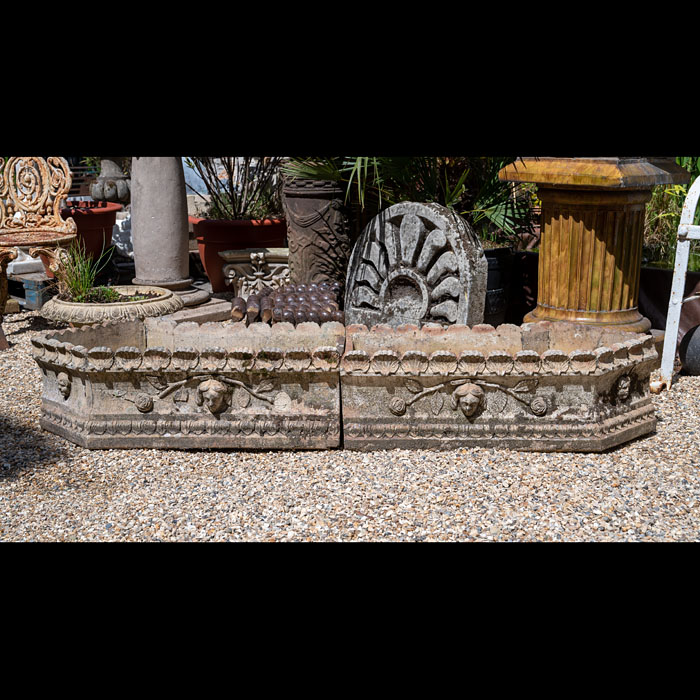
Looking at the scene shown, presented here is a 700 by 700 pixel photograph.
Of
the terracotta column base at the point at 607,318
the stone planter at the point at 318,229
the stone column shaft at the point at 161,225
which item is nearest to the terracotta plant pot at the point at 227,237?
the stone column shaft at the point at 161,225

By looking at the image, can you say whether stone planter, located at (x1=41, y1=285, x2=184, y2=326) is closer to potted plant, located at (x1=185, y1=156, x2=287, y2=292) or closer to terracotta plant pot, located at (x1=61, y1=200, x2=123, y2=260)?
potted plant, located at (x1=185, y1=156, x2=287, y2=292)

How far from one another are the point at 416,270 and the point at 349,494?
2162 mm

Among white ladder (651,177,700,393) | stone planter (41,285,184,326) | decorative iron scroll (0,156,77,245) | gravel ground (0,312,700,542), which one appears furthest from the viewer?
decorative iron scroll (0,156,77,245)

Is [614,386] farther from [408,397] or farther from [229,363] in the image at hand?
[229,363]

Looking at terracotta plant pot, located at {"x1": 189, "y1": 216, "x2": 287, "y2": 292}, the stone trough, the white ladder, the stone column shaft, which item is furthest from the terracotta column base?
terracotta plant pot, located at {"x1": 189, "y1": 216, "x2": 287, "y2": 292}

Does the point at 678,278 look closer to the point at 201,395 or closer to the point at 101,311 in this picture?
the point at 201,395

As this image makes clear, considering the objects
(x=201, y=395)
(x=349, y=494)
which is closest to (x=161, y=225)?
(x=201, y=395)

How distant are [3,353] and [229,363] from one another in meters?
3.01

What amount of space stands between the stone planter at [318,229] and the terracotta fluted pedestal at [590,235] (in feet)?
5.50

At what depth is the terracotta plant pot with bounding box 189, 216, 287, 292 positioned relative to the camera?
754 cm

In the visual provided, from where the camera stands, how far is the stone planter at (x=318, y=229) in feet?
21.3

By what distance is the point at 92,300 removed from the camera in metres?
6.00

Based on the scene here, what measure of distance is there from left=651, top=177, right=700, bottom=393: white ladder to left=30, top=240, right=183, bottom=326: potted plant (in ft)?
11.8
